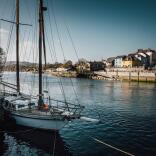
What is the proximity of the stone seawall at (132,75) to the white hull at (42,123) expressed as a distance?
98.4 meters

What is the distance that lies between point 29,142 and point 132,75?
113m

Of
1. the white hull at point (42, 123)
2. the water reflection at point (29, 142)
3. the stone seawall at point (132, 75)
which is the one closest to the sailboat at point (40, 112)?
the white hull at point (42, 123)

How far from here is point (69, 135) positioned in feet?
95.4

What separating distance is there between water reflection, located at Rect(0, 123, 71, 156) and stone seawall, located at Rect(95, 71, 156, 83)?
9807 centimetres

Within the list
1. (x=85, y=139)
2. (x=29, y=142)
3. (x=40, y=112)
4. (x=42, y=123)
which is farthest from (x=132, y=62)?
(x=29, y=142)

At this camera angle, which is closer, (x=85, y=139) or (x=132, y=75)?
(x=85, y=139)

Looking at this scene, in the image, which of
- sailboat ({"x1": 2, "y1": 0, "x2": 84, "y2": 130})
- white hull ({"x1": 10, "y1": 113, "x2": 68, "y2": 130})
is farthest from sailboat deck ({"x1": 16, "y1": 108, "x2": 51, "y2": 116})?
white hull ({"x1": 10, "y1": 113, "x2": 68, "y2": 130})

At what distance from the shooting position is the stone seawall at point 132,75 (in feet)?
392

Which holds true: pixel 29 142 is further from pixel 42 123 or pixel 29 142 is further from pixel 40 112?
pixel 40 112

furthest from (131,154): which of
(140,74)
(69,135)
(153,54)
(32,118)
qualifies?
(153,54)

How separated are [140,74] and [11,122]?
346 feet

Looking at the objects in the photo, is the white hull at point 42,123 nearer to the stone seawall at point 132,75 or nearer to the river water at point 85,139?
the river water at point 85,139

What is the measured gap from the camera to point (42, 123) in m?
26.5

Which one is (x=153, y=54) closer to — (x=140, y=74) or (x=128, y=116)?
(x=140, y=74)
